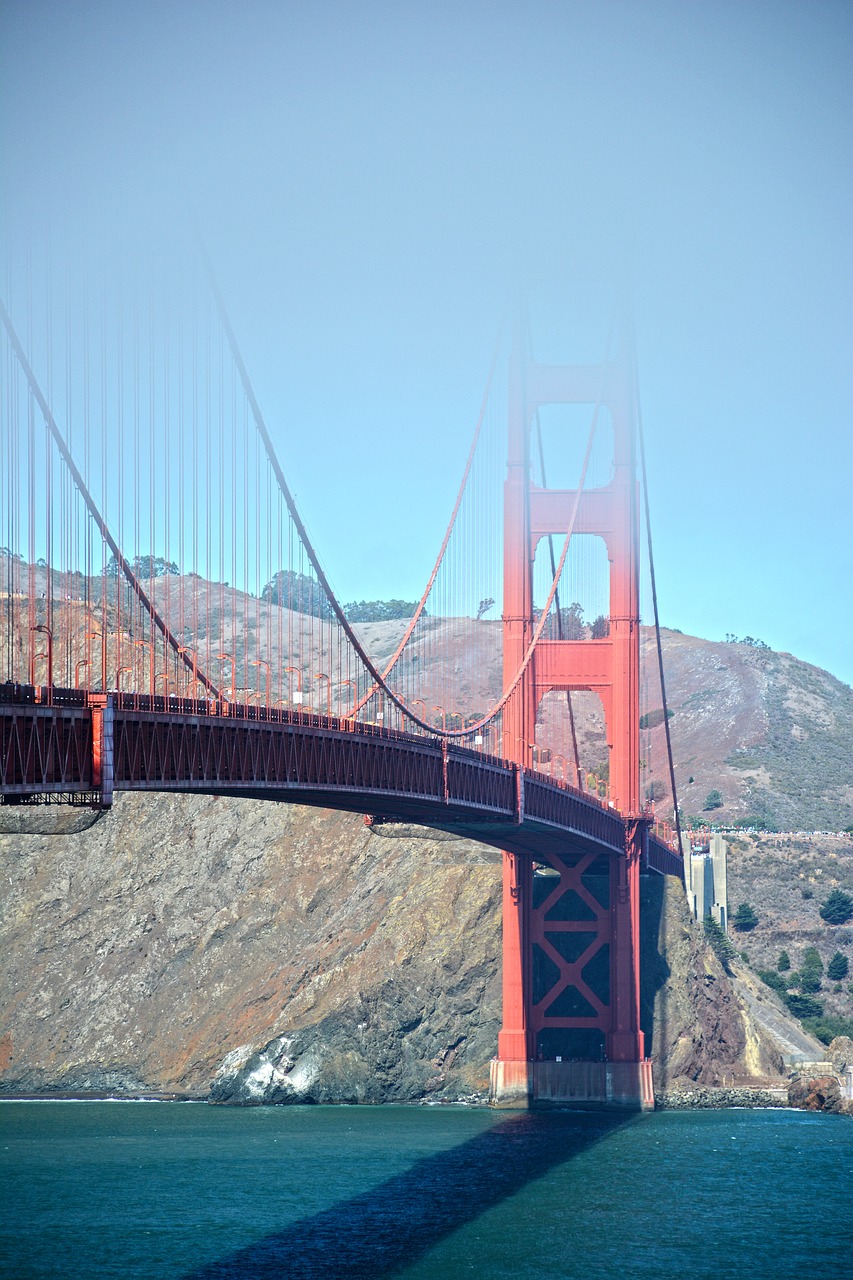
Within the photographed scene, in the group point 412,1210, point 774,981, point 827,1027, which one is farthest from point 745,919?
point 412,1210

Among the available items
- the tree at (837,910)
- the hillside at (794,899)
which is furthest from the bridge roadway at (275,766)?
the tree at (837,910)

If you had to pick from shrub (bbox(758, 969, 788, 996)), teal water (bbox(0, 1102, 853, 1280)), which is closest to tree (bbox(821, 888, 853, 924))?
shrub (bbox(758, 969, 788, 996))

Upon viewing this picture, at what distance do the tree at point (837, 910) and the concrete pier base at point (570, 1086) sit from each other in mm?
40947

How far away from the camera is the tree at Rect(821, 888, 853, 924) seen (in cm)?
11019

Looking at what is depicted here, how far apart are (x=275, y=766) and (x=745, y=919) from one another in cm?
7284

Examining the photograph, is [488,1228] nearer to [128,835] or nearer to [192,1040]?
[192,1040]

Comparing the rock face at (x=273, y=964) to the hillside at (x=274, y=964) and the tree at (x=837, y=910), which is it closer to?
the hillside at (x=274, y=964)

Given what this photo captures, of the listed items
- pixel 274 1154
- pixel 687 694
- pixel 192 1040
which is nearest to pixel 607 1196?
pixel 274 1154

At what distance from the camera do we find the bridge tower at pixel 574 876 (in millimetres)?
71500

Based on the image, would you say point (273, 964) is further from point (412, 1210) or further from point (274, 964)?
point (412, 1210)

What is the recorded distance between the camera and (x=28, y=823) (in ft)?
247

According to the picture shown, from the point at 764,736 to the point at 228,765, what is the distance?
12897cm

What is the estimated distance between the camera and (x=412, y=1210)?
4956 cm

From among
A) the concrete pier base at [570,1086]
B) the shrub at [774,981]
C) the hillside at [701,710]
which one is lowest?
the concrete pier base at [570,1086]
